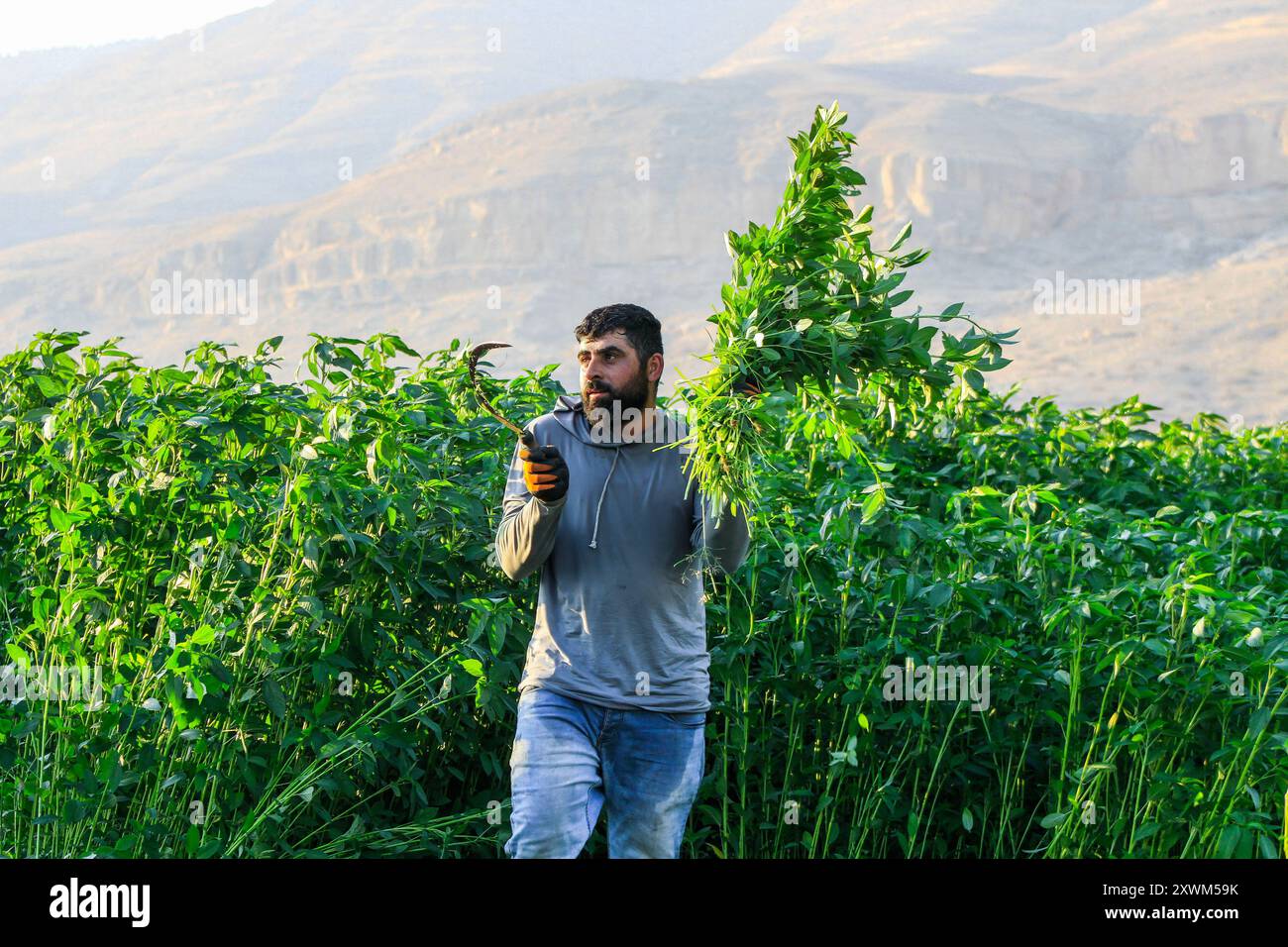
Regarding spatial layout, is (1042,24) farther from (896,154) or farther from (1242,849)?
(1242,849)

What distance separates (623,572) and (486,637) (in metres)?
0.58

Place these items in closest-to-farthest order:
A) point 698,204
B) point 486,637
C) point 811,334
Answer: point 811,334
point 486,637
point 698,204

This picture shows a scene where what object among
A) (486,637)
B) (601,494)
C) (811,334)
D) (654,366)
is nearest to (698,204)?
(486,637)

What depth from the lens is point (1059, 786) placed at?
3984mm

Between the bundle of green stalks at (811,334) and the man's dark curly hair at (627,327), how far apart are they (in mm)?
230

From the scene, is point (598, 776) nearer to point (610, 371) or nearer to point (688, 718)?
point (688, 718)

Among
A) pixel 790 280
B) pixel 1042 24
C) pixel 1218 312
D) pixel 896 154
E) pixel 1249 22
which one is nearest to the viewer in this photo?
pixel 790 280

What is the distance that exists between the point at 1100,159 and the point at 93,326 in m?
37.9

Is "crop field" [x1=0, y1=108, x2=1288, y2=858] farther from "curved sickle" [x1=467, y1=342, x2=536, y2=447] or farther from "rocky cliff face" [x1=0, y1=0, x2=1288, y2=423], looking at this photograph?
"rocky cliff face" [x1=0, y1=0, x2=1288, y2=423]

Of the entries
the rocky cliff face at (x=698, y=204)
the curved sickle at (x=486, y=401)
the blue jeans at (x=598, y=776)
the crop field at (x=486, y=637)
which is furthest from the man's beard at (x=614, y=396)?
the rocky cliff face at (x=698, y=204)

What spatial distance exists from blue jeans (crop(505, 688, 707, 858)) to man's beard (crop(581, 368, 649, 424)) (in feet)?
2.20

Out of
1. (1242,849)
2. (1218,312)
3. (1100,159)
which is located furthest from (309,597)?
(1100,159)

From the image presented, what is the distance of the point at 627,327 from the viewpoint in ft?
11.5

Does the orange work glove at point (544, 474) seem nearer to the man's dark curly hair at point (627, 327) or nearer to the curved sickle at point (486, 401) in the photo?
the curved sickle at point (486, 401)
